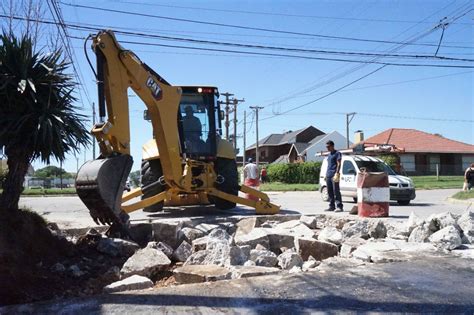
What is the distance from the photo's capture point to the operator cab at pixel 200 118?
1126 cm

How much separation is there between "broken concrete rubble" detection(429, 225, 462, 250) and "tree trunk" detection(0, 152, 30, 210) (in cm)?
569

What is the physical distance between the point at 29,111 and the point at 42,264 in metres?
2.00

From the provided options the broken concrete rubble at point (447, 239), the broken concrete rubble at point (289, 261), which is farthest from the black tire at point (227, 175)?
the broken concrete rubble at point (447, 239)

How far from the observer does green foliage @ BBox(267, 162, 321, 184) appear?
44000mm

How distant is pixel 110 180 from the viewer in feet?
20.3

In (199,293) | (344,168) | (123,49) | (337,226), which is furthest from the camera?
(344,168)

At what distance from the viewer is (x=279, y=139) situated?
8075cm

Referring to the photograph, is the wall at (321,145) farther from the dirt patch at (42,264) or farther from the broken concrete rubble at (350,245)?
the dirt patch at (42,264)

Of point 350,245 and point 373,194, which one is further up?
point 373,194

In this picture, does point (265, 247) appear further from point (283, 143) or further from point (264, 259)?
point (283, 143)

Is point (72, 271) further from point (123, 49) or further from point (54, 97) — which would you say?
point (123, 49)

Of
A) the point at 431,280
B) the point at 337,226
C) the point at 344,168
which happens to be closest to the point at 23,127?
the point at 431,280

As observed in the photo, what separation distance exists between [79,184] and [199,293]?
2618 millimetres

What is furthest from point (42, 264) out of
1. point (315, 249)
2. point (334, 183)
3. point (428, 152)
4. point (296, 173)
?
point (428, 152)
